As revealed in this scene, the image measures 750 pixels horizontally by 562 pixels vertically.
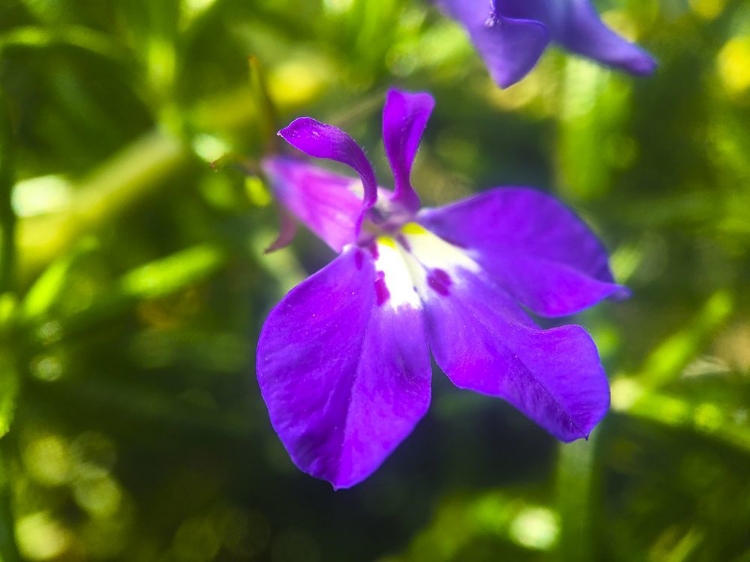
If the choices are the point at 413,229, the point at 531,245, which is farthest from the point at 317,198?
the point at 531,245

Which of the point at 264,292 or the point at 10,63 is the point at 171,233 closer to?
the point at 264,292

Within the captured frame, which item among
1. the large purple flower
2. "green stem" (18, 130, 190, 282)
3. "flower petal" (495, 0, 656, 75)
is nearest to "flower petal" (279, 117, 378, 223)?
the large purple flower

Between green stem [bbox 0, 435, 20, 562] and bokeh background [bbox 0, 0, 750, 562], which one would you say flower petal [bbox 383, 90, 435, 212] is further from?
green stem [bbox 0, 435, 20, 562]

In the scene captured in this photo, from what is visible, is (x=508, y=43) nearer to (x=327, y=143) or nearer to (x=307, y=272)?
(x=327, y=143)

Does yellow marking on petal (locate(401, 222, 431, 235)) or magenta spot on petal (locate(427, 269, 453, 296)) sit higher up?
yellow marking on petal (locate(401, 222, 431, 235))

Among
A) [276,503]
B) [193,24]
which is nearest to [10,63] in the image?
[193,24]
